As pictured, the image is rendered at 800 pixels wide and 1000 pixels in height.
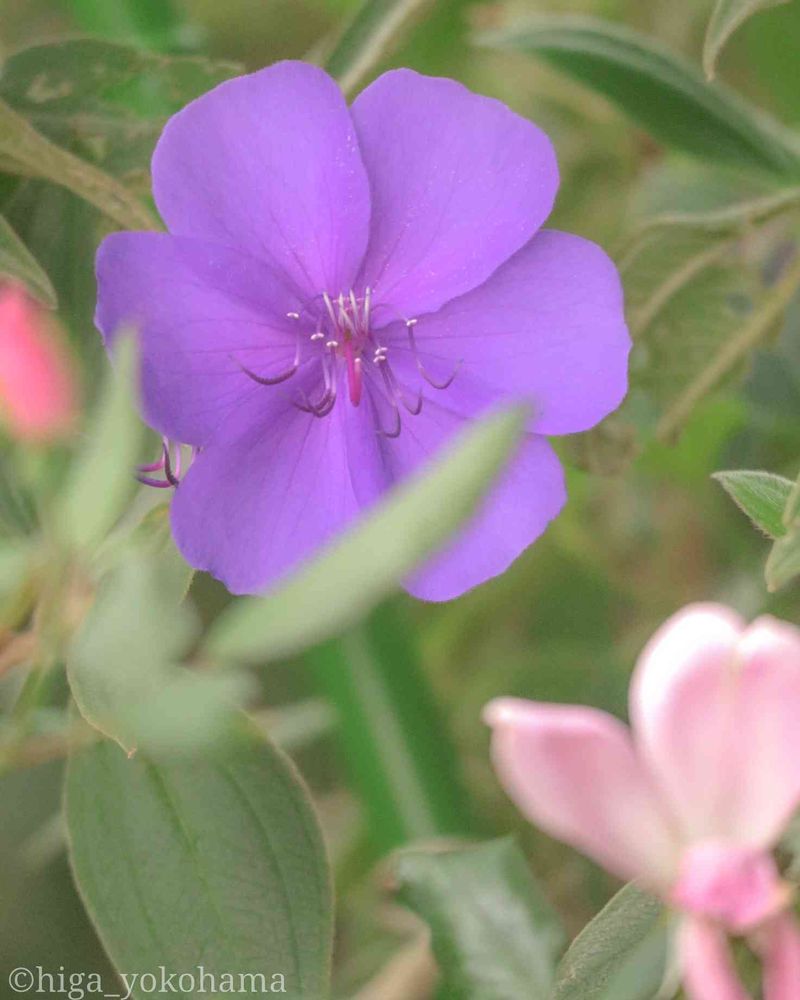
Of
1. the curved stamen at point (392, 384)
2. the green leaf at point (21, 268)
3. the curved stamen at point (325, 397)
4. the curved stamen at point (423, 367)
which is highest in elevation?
the green leaf at point (21, 268)

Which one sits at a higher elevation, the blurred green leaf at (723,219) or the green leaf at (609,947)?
the blurred green leaf at (723,219)

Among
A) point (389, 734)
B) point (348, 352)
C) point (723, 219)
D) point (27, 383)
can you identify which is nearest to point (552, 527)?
point (389, 734)

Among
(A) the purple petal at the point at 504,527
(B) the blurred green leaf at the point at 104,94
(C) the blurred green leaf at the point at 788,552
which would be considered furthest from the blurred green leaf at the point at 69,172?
(C) the blurred green leaf at the point at 788,552

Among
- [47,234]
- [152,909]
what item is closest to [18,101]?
[47,234]

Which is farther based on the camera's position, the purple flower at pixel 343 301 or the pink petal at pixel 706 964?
the purple flower at pixel 343 301

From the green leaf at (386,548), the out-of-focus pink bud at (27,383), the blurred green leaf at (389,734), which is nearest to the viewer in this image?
the green leaf at (386,548)

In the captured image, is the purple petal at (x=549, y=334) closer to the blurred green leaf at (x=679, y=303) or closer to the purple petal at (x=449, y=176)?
the purple petal at (x=449, y=176)

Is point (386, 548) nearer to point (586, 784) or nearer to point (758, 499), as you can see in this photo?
point (586, 784)

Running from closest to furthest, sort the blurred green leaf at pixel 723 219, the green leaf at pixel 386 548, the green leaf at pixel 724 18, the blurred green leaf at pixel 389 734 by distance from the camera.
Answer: the green leaf at pixel 386 548 < the green leaf at pixel 724 18 < the blurred green leaf at pixel 723 219 < the blurred green leaf at pixel 389 734
